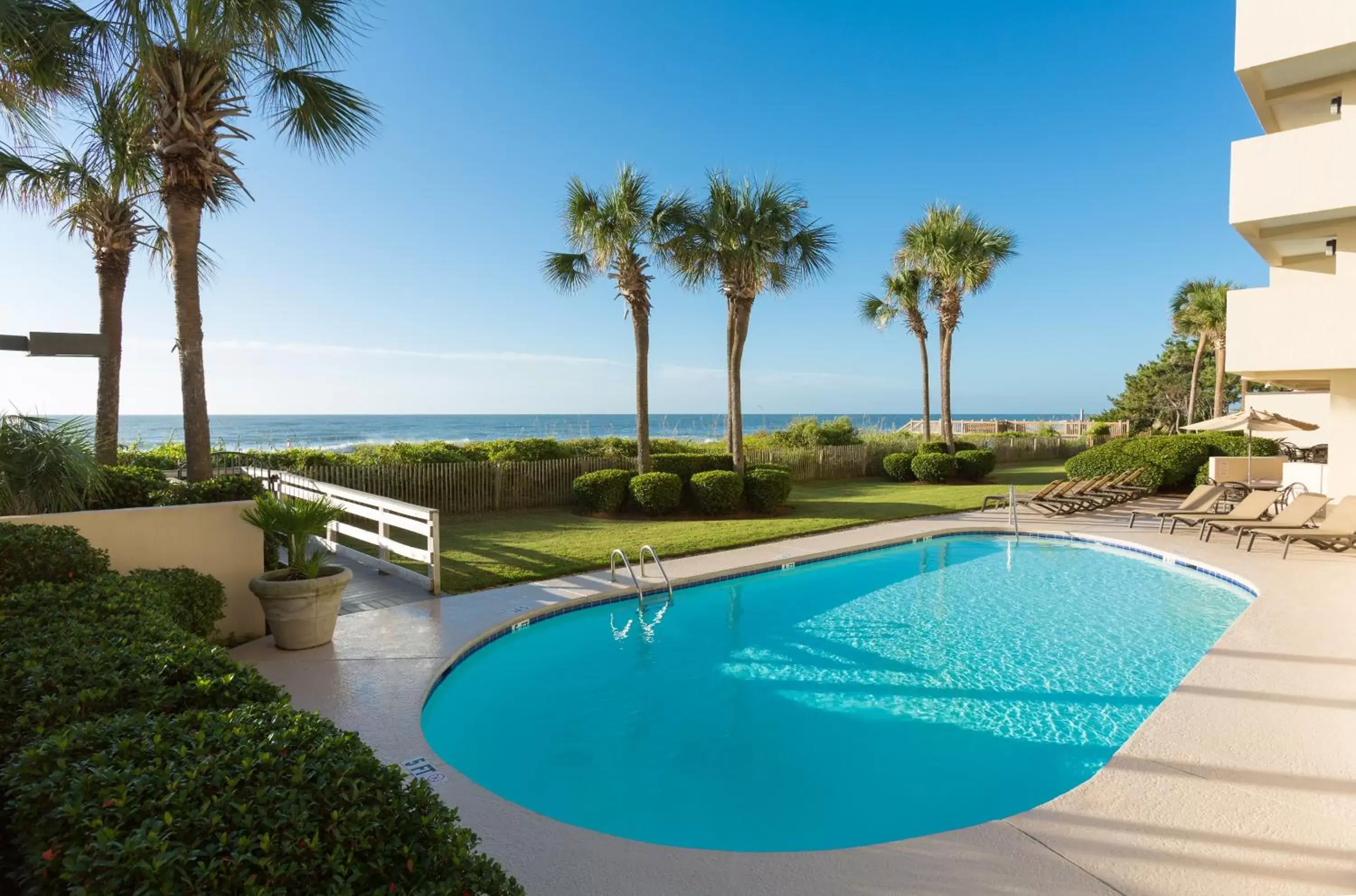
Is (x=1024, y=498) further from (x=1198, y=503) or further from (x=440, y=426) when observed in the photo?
(x=440, y=426)

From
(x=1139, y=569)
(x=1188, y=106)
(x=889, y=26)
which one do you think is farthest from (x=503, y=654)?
(x=1188, y=106)

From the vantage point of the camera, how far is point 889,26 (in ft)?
58.9

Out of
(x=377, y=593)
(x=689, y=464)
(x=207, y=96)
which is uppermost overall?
(x=207, y=96)

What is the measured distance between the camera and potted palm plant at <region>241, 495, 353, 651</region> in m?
5.96

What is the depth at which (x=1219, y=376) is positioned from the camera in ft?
104

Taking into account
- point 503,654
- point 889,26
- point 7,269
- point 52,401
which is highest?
point 889,26

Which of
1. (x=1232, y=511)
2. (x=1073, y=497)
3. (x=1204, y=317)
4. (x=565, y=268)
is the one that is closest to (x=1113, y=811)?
(x=1232, y=511)

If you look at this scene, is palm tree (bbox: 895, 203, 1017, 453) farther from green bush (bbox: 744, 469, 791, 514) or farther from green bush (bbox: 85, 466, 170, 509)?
green bush (bbox: 85, 466, 170, 509)

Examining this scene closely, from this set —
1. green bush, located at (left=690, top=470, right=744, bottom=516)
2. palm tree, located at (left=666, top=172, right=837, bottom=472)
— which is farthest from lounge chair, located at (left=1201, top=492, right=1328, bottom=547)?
palm tree, located at (left=666, top=172, right=837, bottom=472)

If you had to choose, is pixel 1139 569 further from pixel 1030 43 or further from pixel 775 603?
pixel 1030 43

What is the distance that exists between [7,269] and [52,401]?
28.7ft

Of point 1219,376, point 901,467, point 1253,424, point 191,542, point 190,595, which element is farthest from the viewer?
point 1219,376

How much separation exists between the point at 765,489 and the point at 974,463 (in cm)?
981

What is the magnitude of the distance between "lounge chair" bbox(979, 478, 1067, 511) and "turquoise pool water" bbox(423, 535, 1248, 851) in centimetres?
520
